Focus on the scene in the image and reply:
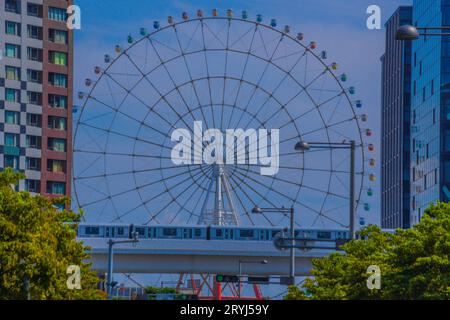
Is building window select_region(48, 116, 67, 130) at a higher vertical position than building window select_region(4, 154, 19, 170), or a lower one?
higher

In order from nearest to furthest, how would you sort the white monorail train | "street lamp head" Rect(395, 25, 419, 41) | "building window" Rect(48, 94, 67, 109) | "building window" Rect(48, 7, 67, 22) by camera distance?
"street lamp head" Rect(395, 25, 419, 41)
the white monorail train
"building window" Rect(48, 7, 67, 22)
"building window" Rect(48, 94, 67, 109)

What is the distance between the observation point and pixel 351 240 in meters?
61.8

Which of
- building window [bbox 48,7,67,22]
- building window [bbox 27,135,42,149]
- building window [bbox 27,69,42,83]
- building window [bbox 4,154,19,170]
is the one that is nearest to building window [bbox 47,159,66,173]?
building window [bbox 27,135,42,149]

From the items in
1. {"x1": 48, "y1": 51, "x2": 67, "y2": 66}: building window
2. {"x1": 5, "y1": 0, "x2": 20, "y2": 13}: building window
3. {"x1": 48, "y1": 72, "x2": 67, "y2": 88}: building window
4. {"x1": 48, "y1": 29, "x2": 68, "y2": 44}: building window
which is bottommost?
{"x1": 48, "y1": 72, "x2": 67, "y2": 88}: building window

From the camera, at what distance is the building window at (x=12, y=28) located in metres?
175

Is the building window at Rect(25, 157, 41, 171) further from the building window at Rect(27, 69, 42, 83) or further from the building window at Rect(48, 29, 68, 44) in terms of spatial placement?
the building window at Rect(48, 29, 68, 44)

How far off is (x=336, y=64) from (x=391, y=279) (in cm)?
5397

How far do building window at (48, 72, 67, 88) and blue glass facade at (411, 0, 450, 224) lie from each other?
4383cm

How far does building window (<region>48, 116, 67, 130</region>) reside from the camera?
175 metres

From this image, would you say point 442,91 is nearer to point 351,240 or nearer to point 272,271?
point 272,271

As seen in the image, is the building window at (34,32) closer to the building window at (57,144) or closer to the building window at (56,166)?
the building window at (57,144)

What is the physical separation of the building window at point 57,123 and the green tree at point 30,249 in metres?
121

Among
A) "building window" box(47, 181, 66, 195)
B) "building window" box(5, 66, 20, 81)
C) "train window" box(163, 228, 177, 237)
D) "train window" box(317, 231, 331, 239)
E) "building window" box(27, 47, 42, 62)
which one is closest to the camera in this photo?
"train window" box(317, 231, 331, 239)
